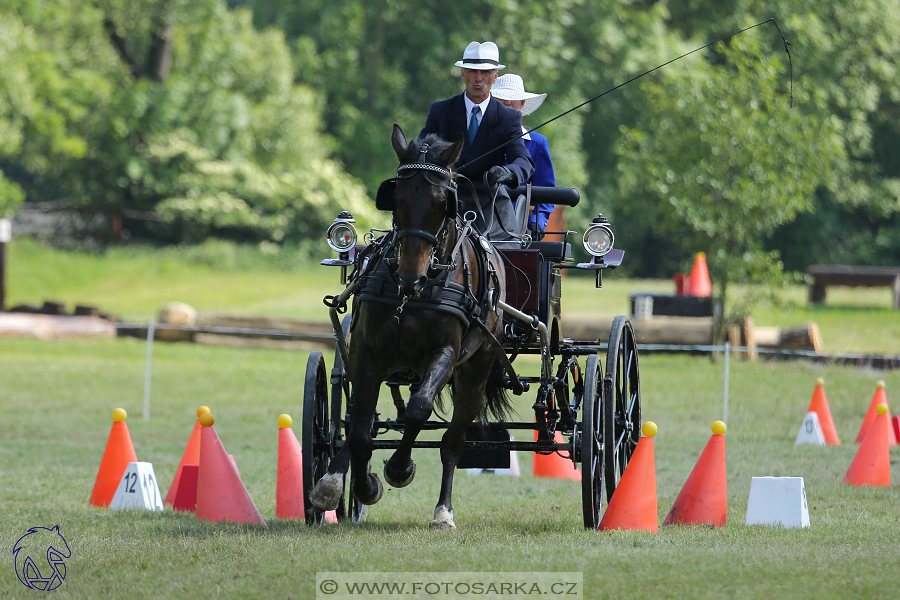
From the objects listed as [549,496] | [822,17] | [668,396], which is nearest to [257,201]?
[822,17]

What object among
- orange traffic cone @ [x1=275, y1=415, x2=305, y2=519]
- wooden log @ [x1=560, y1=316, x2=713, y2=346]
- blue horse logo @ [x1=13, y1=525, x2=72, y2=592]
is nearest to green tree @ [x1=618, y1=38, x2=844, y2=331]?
wooden log @ [x1=560, y1=316, x2=713, y2=346]

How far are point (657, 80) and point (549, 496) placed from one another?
26385 millimetres

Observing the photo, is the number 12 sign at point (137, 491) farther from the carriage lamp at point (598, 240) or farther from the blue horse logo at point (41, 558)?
the carriage lamp at point (598, 240)

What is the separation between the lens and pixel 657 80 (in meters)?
32.6

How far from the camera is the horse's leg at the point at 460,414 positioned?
6035 millimetres

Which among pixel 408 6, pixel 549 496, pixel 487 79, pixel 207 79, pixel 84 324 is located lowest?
pixel 549 496

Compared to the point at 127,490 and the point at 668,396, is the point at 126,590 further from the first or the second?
the point at 668,396

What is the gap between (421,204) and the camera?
Result: 5297mm

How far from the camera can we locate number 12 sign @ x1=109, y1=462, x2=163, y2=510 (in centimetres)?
726

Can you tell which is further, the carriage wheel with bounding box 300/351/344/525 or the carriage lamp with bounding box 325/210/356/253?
the carriage lamp with bounding box 325/210/356/253

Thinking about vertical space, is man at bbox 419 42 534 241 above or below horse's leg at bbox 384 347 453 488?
above

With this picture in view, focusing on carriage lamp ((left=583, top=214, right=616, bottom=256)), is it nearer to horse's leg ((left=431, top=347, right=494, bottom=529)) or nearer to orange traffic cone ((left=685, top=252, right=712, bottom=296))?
horse's leg ((left=431, top=347, right=494, bottom=529))

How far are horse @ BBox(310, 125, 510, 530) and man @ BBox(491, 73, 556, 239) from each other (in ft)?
4.00

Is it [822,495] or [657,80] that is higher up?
[657,80]
